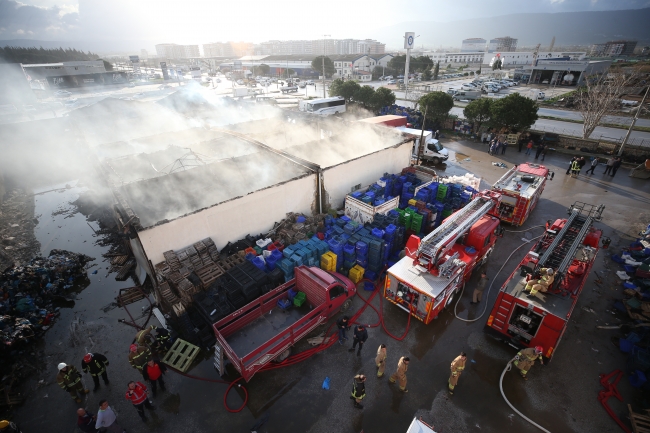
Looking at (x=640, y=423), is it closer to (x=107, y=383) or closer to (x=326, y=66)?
(x=107, y=383)

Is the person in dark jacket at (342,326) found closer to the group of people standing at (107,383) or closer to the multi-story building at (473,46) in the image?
the group of people standing at (107,383)

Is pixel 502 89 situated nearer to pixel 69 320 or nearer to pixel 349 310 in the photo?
pixel 349 310

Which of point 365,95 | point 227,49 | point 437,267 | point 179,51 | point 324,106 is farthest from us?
point 179,51

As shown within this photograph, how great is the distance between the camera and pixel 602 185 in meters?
17.8

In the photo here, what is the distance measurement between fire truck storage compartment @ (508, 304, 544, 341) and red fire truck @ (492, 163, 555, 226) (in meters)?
7.06

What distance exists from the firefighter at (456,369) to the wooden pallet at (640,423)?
3.71 m

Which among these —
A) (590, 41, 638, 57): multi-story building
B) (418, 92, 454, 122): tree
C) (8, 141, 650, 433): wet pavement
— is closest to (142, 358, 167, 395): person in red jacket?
(8, 141, 650, 433): wet pavement

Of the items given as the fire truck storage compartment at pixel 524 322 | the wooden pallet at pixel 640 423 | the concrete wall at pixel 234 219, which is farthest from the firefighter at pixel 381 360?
the concrete wall at pixel 234 219

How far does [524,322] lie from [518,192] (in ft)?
25.4

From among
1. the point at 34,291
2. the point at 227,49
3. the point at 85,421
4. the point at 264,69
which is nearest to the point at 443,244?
the point at 85,421

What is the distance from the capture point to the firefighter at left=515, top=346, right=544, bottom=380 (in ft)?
23.5

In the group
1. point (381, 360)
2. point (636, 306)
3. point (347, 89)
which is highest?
point (347, 89)

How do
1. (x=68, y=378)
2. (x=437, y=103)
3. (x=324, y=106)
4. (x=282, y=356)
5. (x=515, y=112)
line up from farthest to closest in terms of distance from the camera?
(x=324, y=106) → (x=437, y=103) → (x=515, y=112) → (x=282, y=356) → (x=68, y=378)

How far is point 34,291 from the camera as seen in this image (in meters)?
10.2
